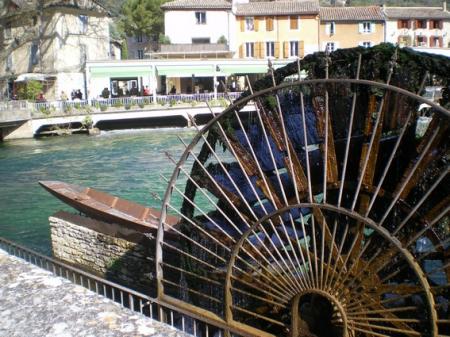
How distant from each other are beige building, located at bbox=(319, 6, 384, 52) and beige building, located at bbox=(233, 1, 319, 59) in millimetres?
959

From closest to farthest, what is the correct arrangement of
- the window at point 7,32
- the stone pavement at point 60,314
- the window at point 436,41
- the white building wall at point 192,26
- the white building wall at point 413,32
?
the stone pavement at point 60,314, the window at point 7,32, the white building wall at point 192,26, the white building wall at point 413,32, the window at point 436,41

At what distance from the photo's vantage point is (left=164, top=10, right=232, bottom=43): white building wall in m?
46.3

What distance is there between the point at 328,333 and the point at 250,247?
1.26 meters

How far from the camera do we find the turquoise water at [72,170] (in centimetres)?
1475

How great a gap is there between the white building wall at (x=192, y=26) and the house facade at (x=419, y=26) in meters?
12.7

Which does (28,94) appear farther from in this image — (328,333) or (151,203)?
(328,333)

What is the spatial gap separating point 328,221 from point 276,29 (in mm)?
41120

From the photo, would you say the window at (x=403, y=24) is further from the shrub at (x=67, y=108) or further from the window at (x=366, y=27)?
the shrub at (x=67, y=108)

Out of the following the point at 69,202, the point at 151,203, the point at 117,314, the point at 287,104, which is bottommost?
the point at 151,203

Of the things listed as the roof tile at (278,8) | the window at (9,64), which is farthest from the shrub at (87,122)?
the roof tile at (278,8)

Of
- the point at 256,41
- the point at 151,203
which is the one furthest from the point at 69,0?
the point at 151,203

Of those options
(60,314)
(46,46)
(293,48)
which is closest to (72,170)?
(60,314)

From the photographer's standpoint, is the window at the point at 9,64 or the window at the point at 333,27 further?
the window at the point at 333,27

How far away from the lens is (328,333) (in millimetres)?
6258
